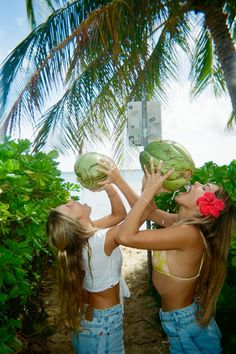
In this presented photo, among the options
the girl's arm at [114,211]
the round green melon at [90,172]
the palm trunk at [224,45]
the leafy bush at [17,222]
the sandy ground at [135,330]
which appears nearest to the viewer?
the leafy bush at [17,222]

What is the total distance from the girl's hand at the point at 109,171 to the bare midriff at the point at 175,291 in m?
0.56

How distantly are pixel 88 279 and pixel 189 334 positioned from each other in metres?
0.59

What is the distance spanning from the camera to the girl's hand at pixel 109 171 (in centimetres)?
208

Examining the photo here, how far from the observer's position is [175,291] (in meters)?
1.89

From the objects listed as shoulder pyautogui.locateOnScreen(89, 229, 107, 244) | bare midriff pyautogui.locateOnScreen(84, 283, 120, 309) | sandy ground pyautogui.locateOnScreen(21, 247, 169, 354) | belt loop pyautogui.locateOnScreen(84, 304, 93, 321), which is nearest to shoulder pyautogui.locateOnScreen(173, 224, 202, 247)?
shoulder pyautogui.locateOnScreen(89, 229, 107, 244)

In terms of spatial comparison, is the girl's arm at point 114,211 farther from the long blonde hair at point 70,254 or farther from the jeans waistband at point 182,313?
the jeans waistband at point 182,313

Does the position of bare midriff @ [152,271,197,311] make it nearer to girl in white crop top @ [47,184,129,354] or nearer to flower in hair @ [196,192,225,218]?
girl in white crop top @ [47,184,129,354]

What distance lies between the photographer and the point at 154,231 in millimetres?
1800

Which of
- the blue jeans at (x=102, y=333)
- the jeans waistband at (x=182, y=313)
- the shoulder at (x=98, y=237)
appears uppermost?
the shoulder at (x=98, y=237)

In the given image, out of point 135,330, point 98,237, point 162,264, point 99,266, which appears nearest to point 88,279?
point 99,266

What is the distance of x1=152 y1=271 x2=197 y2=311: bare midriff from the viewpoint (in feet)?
6.17

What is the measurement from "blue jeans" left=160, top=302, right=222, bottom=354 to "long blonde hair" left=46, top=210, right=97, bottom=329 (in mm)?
499

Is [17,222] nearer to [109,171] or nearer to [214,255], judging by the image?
[109,171]

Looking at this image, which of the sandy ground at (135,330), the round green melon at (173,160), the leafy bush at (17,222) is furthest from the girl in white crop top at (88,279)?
the sandy ground at (135,330)
